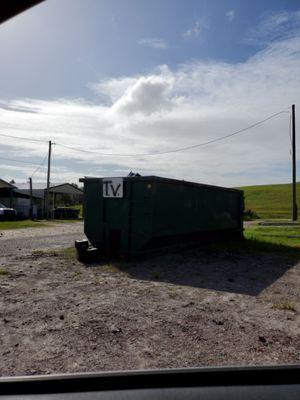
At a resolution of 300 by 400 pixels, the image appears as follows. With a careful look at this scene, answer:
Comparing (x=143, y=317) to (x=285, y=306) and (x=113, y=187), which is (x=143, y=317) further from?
(x=113, y=187)

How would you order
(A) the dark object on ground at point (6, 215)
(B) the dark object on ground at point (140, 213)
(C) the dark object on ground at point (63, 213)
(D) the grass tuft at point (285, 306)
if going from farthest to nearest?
(C) the dark object on ground at point (63, 213) → (A) the dark object on ground at point (6, 215) → (B) the dark object on ground at point (140, 213) → (D) the grass tuft at point (285, 306)

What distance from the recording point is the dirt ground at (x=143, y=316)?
396 cm

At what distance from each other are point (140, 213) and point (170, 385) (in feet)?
27.5

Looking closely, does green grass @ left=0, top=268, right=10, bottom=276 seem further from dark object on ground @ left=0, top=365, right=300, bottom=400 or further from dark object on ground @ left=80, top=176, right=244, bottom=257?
dark object on ground @ left=0, top=365, right=300, bottom=400

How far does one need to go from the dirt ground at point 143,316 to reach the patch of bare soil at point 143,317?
0.01m

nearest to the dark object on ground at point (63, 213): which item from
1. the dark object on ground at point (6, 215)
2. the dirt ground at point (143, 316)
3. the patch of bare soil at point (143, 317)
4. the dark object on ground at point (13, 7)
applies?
the dark object on ground at point (6, 215)

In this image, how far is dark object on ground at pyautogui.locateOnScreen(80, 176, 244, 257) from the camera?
1019 cm

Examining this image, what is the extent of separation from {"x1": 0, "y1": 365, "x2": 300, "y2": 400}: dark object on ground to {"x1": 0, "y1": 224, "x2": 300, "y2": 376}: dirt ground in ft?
6.20

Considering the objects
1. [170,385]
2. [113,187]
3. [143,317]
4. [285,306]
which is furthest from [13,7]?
[113,187]

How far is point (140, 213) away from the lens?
10.2 metres

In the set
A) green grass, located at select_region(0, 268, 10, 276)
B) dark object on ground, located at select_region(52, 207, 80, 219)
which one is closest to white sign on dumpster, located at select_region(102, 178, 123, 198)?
green grass, located at select_region(0, 268, 10, 276)

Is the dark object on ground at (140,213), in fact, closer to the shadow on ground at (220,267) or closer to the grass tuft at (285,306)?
the shadow on ground at (220,267)

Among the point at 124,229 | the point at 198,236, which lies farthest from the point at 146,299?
the point at 198,236

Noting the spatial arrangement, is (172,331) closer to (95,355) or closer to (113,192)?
(95,355)
